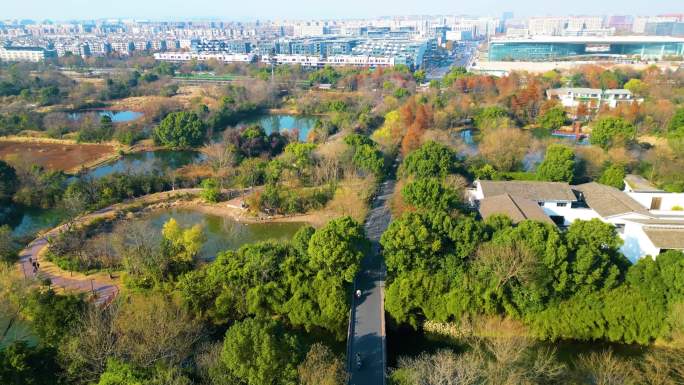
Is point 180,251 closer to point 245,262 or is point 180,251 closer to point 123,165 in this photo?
point 245,262

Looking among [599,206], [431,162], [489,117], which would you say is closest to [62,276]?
[431,162]

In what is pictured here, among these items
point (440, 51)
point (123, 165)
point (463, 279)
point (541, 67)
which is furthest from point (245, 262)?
point (440, 51)

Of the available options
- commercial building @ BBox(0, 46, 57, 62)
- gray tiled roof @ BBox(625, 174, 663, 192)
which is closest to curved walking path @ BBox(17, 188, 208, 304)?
gray tiled roof @ BBox(625, 174, 663, 192)

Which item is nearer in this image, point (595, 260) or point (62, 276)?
point (595, 260)

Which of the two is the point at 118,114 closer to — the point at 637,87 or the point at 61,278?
the point at 61,278

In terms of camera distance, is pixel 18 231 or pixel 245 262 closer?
pixel 245 262

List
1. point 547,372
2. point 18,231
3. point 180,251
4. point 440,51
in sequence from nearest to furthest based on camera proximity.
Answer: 1. point 547,372
2. point 180,251
3. point 18,231
4. point 440,51
